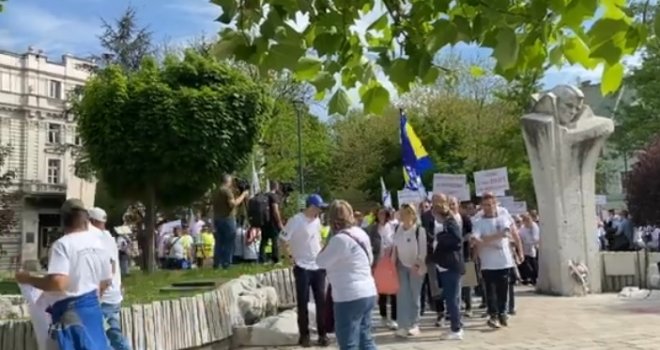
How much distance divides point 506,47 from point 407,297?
26.0ft

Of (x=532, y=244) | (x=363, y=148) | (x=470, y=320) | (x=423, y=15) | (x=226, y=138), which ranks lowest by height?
(x=470, y=320)

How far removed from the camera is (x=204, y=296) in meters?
10.5

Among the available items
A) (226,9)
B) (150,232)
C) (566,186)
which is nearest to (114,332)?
(226,9)

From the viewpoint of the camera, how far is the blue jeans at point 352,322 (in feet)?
24.4

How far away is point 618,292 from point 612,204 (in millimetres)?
54894

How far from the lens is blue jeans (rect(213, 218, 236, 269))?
49.4 ft

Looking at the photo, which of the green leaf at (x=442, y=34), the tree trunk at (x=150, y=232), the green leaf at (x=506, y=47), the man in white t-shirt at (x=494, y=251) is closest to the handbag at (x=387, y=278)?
the man in white t-shirt at (x=494, y=251)

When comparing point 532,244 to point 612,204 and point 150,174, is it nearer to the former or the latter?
point 150,174

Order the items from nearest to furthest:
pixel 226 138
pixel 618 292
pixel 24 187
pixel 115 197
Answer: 1. pixel 618 292
2. pixel 226 138
3. pixel 115 197
4. pixel 24 187

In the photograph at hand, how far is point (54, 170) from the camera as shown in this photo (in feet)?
238

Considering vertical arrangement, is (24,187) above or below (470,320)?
above

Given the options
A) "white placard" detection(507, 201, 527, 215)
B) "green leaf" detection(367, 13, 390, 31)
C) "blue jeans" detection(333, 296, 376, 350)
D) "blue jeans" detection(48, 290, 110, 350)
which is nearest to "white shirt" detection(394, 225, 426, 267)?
"blue jeans" detection(333, 296, 376, 350)

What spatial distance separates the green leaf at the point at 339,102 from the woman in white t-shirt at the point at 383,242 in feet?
23.1

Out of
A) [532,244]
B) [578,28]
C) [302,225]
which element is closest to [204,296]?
[302,225]
